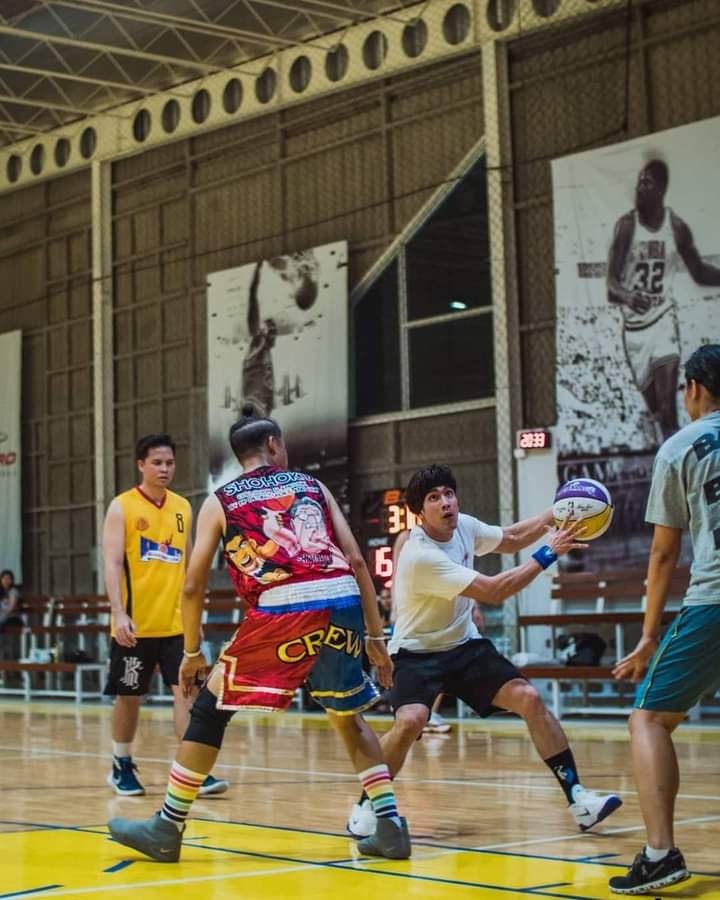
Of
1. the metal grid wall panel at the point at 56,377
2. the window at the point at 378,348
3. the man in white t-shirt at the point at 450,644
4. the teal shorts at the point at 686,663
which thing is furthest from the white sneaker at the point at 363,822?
the metal grid wall panel at the point at 56,377

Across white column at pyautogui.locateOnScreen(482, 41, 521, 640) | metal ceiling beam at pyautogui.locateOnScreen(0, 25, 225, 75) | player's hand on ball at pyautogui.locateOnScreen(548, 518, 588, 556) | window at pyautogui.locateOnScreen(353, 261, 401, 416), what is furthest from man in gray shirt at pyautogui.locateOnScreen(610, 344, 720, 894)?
metal ceiling beam at pyautogui.locateOnScreen(0, 25, 225, 75)

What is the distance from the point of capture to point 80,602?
2194cm

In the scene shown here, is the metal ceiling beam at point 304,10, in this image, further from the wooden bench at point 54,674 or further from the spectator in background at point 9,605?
the spectator in background at point 9,605

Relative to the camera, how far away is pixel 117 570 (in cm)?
834

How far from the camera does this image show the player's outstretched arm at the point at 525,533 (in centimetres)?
660

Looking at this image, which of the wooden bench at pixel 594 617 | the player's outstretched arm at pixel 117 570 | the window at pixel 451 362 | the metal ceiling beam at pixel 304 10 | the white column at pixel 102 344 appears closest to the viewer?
the player's outstretched arm at pixel 117 570

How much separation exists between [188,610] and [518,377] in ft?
40.3

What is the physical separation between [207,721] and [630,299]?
37.8 feet

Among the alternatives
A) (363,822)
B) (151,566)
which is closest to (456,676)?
(363,822)

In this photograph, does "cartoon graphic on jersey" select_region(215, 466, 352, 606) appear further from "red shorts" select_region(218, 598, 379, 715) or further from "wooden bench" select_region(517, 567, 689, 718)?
"wooden bench" select_region(517, 567, 689, 718)

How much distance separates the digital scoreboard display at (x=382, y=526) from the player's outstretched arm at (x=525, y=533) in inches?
256

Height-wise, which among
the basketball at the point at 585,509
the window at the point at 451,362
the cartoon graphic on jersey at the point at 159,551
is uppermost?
the window at the point at 451,362

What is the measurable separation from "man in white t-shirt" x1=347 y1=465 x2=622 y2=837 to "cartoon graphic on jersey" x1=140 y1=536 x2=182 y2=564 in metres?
2.11

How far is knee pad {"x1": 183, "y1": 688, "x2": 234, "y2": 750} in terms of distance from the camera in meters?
5.66
